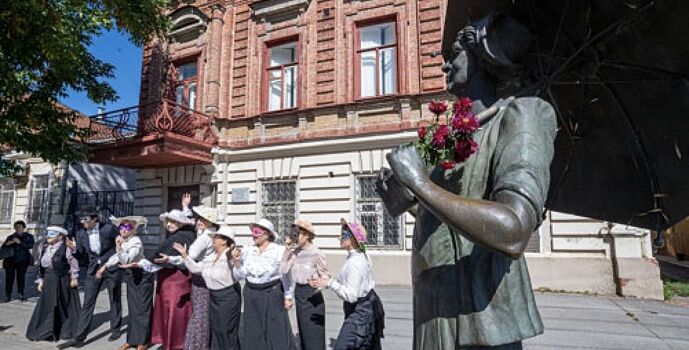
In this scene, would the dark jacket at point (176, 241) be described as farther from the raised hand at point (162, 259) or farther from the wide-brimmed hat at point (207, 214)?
the wide-brimmed hat at point (207, 214)

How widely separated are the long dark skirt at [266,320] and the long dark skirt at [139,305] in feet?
5.48

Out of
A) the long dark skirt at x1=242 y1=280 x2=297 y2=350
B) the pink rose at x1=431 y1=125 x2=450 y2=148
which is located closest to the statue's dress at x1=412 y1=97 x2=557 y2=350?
the pink rose at x1=431 y1=125 x2=450 y2=148

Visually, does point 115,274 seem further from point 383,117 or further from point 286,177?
→ point 383,117

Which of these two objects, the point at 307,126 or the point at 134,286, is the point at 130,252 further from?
the point at 307,126

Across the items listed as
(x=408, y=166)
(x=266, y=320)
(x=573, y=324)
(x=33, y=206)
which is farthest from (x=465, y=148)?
(x=33, y=206)

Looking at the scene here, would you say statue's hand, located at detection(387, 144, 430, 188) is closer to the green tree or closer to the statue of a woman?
the statue of a woman

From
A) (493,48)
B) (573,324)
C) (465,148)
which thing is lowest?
(573,324)

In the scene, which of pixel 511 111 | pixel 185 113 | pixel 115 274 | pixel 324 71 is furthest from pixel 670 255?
pixel 511 111

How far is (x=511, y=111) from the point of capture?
1.36 metres

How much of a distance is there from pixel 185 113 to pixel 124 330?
287 inches

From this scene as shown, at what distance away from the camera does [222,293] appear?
5410 millimetres

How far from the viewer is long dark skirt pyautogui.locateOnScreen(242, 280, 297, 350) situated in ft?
17.3

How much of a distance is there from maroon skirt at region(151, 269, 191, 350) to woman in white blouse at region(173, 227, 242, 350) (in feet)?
1.93

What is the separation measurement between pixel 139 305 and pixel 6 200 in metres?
18.3
